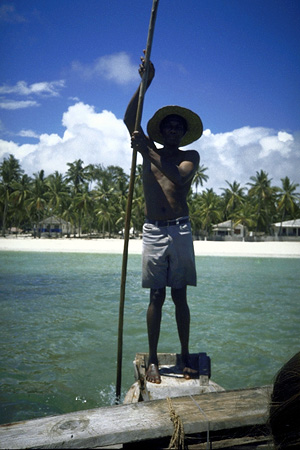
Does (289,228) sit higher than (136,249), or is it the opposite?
(289,228)

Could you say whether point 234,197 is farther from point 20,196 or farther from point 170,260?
point 170,260

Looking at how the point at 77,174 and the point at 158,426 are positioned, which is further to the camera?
the point at 77,174

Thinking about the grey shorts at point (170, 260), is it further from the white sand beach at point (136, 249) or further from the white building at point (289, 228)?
the white building at point (289, 228)

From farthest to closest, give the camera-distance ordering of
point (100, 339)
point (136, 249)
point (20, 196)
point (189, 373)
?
point (20, 196) < point (136, 249) < point (100, 339) < point (189, 373)

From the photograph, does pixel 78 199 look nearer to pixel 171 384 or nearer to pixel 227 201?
pixel 227 201

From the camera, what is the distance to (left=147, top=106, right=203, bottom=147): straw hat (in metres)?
2.71

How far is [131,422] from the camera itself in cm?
145

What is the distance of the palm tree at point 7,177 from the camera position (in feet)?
177

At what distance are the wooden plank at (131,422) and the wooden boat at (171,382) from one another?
0.60m

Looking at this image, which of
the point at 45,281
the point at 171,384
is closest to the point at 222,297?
the point at 45,281

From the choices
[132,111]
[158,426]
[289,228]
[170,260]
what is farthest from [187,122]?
[289,228]

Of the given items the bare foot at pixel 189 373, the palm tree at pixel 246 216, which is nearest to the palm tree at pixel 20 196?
the palm tree at pixel 246 216

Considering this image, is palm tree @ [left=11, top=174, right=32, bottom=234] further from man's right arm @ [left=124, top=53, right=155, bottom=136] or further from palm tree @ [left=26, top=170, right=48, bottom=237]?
man's right arm @ [left=124, top=53, right=155, bottom=136]

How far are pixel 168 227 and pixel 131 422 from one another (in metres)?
1.48
